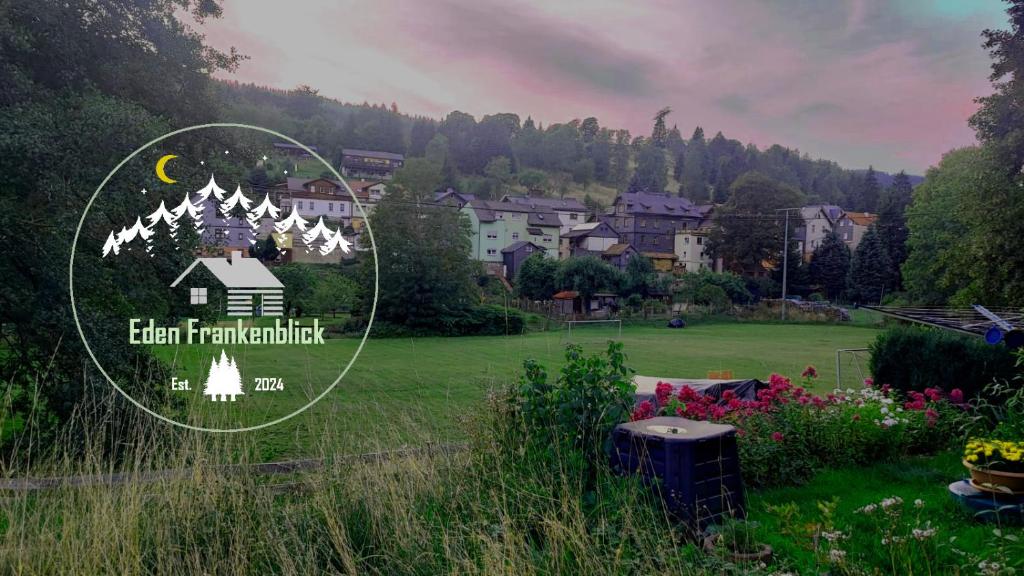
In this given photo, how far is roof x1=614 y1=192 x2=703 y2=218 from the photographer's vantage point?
64.2 meters

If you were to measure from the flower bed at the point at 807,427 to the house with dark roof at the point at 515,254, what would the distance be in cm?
4537

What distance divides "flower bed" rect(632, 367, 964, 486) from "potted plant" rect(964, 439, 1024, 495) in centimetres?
139

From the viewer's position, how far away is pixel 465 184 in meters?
89.1

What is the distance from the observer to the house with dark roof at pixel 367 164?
6296 centimetres

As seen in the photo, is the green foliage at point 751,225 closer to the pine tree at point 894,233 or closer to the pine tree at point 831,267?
the pine tree at point 831,267

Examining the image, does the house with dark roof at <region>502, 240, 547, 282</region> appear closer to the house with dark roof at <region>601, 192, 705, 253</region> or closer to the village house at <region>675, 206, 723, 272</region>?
the house with dark roof at <region>601, 192, 705, 253</region>

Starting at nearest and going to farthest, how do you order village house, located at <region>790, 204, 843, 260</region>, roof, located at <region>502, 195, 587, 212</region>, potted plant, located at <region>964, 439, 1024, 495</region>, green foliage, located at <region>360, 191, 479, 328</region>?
1. potted plant, located at <region>964, 439, 1024, 495</region>
2. green foliage, located at <region>360, 191, 479, 328</region>
3. roof, located at <region>502, 195, 587, 212</region>
4. village house, located at <region>790, 204, 843, 260</region>

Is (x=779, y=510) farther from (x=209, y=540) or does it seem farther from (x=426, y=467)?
(x=209, y=540)

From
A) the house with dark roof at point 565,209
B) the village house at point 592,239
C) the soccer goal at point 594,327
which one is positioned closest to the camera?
the soccer goal at point 594,327

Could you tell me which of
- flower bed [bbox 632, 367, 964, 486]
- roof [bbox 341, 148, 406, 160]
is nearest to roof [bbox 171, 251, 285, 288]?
flower bed [bbox 632, 367, 964, 486]

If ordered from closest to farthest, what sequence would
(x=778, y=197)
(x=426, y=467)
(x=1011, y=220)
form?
(x=426, y=467) < (x=1011, y=220) < (x=778, y=197)

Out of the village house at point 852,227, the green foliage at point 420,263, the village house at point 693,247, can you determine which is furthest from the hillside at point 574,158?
the green foliage at point 420,263

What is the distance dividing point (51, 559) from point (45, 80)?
24.1 ft

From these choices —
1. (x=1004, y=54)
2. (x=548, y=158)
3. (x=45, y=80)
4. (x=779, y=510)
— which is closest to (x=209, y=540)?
(x=779, y=510)
